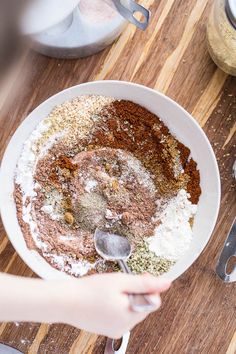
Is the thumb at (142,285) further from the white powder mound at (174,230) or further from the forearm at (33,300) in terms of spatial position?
the white powder mound at (174,230)

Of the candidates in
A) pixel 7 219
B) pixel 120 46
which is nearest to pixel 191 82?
pixel 120 46

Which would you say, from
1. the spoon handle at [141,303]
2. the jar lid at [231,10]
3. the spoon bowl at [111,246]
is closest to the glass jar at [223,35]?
the jar lid at [231,10]

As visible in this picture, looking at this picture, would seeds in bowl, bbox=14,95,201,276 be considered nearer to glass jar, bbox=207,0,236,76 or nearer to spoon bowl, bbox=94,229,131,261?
spoon bowl, bbox=94,229,131,261

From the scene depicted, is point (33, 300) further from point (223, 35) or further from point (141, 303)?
point (223, 35)

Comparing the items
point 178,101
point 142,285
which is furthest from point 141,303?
point 178,101

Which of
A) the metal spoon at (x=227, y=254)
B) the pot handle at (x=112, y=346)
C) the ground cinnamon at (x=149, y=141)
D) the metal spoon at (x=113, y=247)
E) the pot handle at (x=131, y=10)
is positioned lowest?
the pot handle at (x=112, y=346)

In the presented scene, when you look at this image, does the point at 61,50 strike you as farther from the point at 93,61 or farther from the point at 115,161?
the point at 115,161

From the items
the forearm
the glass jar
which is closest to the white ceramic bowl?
the glass jar
